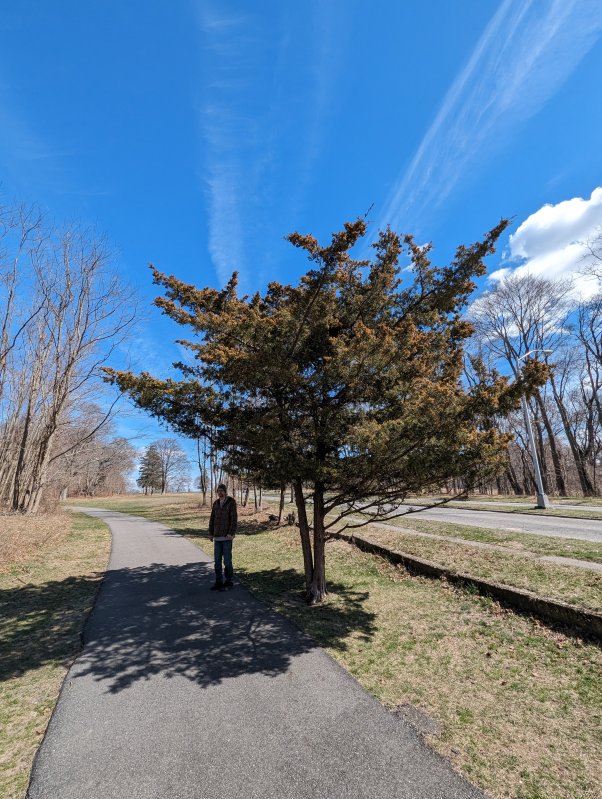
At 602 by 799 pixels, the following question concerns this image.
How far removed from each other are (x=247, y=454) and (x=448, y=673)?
3847 mm

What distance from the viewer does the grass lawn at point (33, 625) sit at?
3205 mm

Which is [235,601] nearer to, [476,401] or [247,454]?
[247,454]

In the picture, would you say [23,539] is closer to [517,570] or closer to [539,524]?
[517,570]

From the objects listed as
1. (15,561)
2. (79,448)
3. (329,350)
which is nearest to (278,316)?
(329,350)

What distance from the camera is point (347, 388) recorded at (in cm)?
588

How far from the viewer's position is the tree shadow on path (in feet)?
14.3

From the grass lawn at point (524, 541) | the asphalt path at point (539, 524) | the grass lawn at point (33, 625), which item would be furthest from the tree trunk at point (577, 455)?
the grass lawn at point (33, 625)

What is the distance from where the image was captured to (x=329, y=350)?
6.14m

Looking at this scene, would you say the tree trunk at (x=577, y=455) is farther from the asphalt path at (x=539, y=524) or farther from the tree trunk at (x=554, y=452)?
the asphalt path at (x=539, y=524)

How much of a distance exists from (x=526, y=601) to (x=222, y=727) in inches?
180

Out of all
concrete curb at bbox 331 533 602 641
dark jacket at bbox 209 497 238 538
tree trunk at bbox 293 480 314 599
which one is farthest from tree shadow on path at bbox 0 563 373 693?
concrete curb at bbox 331 533 602 641

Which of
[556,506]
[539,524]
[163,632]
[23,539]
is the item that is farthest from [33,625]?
[556,506]

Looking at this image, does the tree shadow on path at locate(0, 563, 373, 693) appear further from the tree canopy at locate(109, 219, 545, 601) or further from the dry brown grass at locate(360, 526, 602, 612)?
the dry brown grass at locate(360, 526, 602, 612)

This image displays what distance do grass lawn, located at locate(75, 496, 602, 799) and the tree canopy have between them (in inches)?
51.6
